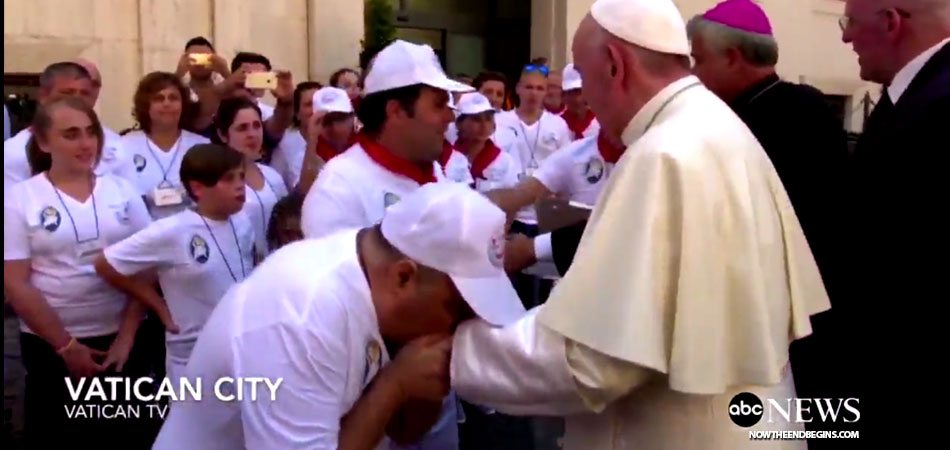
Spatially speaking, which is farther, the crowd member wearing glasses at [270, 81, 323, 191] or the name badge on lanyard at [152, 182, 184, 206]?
the crowd member wearing glasses at [270, 81, 323, 191]

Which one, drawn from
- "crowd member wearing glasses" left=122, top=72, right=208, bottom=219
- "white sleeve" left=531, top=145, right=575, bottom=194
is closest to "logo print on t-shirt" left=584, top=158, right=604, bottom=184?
"white sleeve" left=531, top=145, right=575, bottom=194

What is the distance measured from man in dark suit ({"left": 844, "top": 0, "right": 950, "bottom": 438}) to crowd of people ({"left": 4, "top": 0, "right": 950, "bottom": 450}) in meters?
0.01

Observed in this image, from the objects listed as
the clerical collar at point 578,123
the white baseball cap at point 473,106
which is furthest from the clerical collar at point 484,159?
the clerical collar at point 578,123

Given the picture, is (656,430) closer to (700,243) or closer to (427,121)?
(700,243)

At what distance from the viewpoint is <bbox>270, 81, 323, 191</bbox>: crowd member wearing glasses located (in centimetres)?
626

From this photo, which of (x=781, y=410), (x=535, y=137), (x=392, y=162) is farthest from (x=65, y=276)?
(x=535, y=137)

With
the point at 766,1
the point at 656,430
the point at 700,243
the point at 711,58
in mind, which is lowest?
the point at 656,430

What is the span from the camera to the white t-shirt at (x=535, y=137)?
845 centimetres

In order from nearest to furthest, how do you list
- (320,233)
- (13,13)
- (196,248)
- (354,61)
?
(320,233) < (196,248) < (13,13) < (354,61)

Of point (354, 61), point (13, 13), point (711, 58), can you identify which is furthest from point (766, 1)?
point (711, 58)

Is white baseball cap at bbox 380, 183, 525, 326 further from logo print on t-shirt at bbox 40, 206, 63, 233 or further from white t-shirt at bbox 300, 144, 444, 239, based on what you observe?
logo print on t-shirt at bbox 40, 206, 63, 233

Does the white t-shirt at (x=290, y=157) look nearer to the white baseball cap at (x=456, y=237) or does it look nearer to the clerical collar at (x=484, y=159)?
the clerical collar at (x=484, y=159)

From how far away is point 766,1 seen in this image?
14344 mm

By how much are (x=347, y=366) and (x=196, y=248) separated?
2323mm
